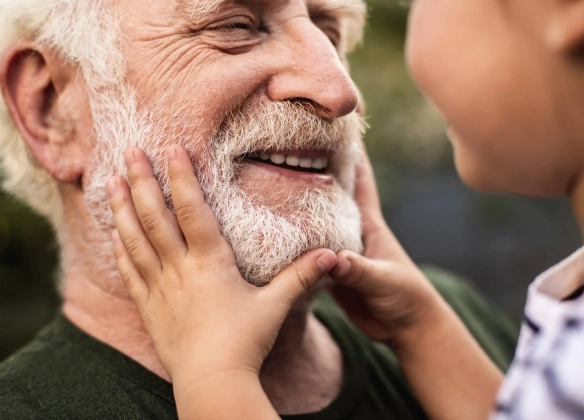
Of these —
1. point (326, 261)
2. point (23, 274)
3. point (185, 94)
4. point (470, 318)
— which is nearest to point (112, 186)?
point (185, 94)

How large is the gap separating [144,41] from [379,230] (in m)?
1.05

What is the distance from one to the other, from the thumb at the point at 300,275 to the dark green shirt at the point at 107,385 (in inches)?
17.1

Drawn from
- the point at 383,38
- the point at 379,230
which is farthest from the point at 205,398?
the point at 383,38

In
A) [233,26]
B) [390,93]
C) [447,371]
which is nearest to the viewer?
[233,26]

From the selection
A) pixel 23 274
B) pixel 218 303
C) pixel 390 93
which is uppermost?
pixel 218 303

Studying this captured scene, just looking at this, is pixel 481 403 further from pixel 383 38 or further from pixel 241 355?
pixel 383 38

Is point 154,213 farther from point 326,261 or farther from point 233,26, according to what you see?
point 233,26

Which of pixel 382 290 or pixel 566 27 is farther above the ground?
pixel 566 27

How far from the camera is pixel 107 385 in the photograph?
5.84ft

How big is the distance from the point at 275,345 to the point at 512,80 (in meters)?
1.18

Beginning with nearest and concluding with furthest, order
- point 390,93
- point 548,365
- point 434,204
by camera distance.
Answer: point 548,365 → point 390,93 → point 434,204

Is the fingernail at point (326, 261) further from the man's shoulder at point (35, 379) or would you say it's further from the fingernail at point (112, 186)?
the man's shoulder at point (35, 379)

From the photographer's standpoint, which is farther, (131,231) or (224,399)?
(131,231)

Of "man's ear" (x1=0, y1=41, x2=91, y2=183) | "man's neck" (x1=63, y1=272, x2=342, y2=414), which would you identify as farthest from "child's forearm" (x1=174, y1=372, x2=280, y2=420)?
"man's ear" (x1=0, y1=41, x2=91, y2=183)
